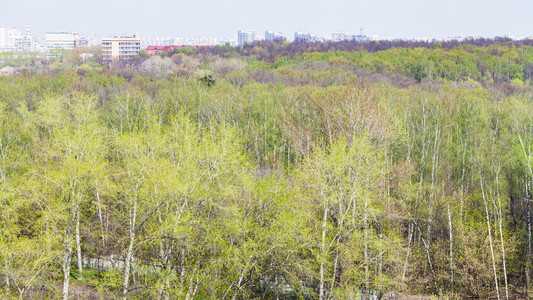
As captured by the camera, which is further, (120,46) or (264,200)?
(120,46)

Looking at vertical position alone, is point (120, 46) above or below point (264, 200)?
above

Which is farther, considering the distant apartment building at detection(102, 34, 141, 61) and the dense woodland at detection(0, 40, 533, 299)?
the distant apartment building at detection(102, 34, 141, 61)

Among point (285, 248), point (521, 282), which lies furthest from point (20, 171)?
point (521, 282)

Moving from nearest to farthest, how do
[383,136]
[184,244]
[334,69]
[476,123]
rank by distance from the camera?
[184,244] → [383,136] → [476,123] → [334,69]

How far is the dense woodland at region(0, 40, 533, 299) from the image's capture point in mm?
15125

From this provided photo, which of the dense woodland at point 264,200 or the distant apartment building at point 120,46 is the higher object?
the distant apartment building at point 120,46

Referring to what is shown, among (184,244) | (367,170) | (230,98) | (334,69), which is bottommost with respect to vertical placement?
(184,244)

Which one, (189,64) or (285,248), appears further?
(189,64)

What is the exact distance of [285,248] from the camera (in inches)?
605

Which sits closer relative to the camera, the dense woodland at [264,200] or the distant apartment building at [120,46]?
the dense woodland at [264,200]

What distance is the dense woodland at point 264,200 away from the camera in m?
15.1

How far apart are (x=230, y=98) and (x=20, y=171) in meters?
23.1

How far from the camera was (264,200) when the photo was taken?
16125mm

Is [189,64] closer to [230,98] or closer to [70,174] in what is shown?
[230,98]
